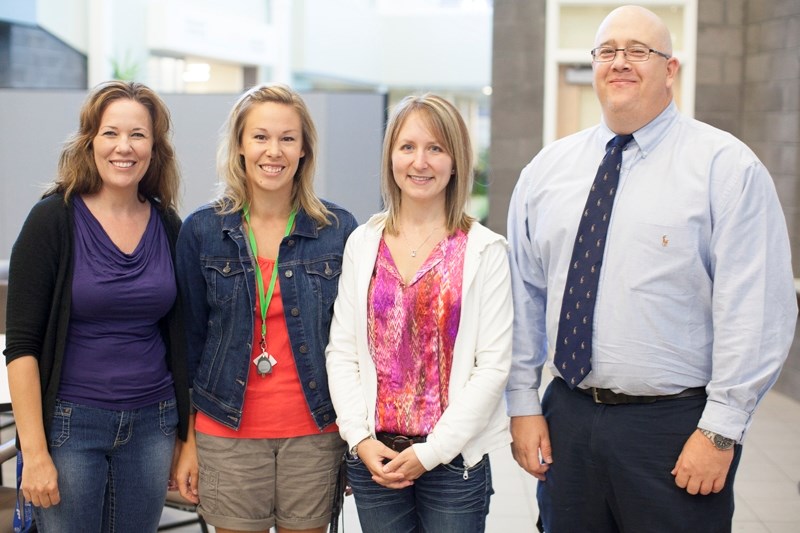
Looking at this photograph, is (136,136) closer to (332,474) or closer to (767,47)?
(332,474)

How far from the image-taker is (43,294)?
6.36 ft

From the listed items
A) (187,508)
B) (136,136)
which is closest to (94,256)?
(136,136)

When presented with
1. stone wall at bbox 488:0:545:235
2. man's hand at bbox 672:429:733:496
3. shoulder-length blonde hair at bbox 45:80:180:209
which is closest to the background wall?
shoulder-length blonde hair at bbox 45:80:180:209

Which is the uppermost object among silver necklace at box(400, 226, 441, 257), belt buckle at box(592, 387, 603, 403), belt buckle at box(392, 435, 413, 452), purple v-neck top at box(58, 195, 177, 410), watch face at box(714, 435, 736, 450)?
silver necklace at box(400, 226, 441, 257)

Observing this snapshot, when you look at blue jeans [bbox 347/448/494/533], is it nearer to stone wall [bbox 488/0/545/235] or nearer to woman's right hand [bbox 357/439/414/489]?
woman's right hand [bbox 357/439/414/489]

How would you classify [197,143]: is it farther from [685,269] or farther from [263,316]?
[685,269]

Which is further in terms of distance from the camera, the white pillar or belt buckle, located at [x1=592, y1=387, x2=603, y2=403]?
the white pillar

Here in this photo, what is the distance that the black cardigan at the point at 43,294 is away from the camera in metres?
1.94

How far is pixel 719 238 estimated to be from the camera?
184 centimetres

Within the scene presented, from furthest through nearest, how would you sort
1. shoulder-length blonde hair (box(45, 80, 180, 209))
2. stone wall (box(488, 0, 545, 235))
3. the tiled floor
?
stone wall (box(488, 0, 545, 235)) < the tiled floor < shoulder-length blonde hair (box(45, 80, 180, 209))

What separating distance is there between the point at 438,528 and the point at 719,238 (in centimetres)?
84

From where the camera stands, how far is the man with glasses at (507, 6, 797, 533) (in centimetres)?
183

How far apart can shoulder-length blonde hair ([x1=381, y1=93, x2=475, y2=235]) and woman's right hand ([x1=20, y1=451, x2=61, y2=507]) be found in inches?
35.0

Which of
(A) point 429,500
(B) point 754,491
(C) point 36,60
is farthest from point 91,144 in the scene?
(C) point 36,60
